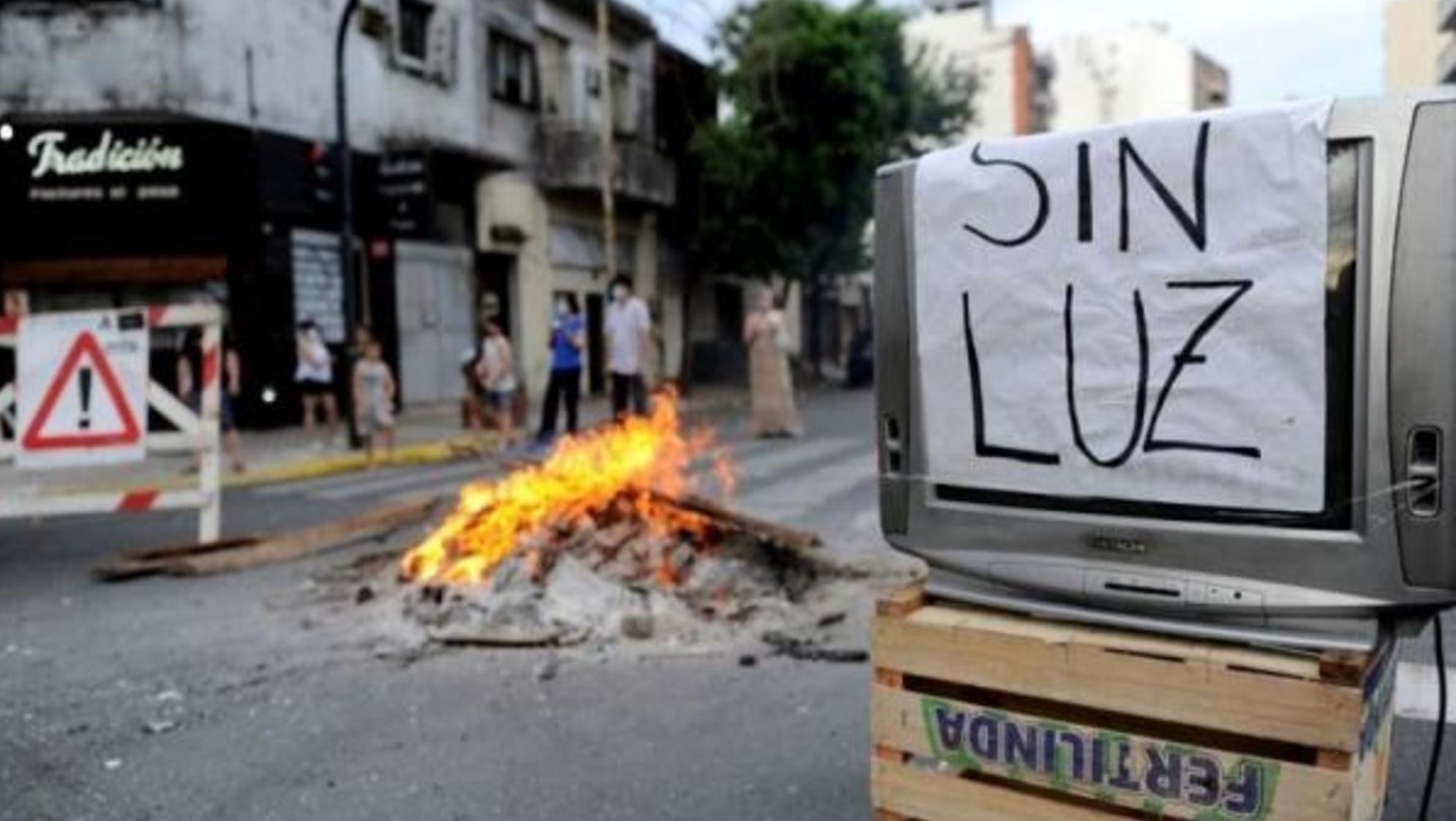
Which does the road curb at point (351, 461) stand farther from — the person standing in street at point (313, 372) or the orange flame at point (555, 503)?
the orange flame at point (555, 503)

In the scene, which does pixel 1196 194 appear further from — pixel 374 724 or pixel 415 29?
pixel 415 29

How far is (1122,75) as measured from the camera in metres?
77.2

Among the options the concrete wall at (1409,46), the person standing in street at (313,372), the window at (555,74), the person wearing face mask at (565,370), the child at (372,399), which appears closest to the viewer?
the person wearing face mask at (565,370)

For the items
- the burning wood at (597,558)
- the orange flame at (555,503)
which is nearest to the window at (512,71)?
the orange flame at (555,503)

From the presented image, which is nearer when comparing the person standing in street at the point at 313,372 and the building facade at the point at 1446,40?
the building facade at the point at 1446,40

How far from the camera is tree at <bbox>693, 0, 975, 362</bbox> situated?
29.4 metres

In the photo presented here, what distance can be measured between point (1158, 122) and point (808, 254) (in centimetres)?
3009

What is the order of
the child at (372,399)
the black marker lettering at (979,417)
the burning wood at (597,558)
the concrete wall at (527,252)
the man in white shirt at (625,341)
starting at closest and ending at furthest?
the black marker lettering at (979,417) → the burning wood at (597,558) → the man in white shirt at (625,341) → the child at (372,399) → the concrete wall at (527,252)

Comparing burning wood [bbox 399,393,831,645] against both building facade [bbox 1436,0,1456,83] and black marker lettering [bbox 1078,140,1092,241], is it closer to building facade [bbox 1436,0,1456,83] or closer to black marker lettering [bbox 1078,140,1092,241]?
black marker lettering [bbox 1078,140,1092,241]

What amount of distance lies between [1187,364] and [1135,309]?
165mm

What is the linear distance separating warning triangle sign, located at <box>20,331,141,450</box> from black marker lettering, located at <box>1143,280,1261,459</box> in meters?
7.54

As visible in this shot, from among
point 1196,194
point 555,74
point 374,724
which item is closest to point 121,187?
point 555,74

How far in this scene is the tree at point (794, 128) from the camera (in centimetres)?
2941

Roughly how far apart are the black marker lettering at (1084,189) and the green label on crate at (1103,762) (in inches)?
44.8
